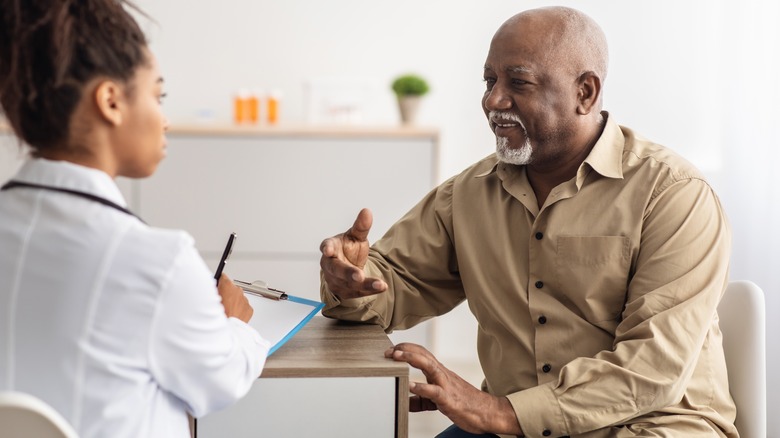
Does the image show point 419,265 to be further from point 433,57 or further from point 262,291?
point 433,57

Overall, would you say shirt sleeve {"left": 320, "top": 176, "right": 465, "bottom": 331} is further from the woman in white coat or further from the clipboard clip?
the woman in white coat

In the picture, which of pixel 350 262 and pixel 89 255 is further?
pixel 350 262

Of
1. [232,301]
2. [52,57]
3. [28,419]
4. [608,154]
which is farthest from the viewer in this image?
[608,154]

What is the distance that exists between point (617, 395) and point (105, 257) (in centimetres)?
94

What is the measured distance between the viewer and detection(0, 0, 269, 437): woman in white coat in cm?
109

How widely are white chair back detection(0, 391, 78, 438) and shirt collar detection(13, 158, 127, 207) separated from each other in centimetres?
25

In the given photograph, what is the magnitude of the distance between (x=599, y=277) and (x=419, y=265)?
1.31 ft

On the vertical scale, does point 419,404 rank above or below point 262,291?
below

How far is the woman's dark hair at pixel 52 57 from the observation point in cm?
112

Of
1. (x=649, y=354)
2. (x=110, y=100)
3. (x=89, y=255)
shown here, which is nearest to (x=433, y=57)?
(x=649, y=354)

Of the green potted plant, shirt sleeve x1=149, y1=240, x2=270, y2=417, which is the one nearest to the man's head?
shirt sleeve x1=149, y1=240, x2=270, y2=417

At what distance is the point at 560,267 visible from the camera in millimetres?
1851

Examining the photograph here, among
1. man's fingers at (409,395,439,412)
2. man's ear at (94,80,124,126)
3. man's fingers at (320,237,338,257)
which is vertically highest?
man's ear at (94,80,124,126)

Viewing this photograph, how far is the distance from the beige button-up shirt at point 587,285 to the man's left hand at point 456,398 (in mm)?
31
